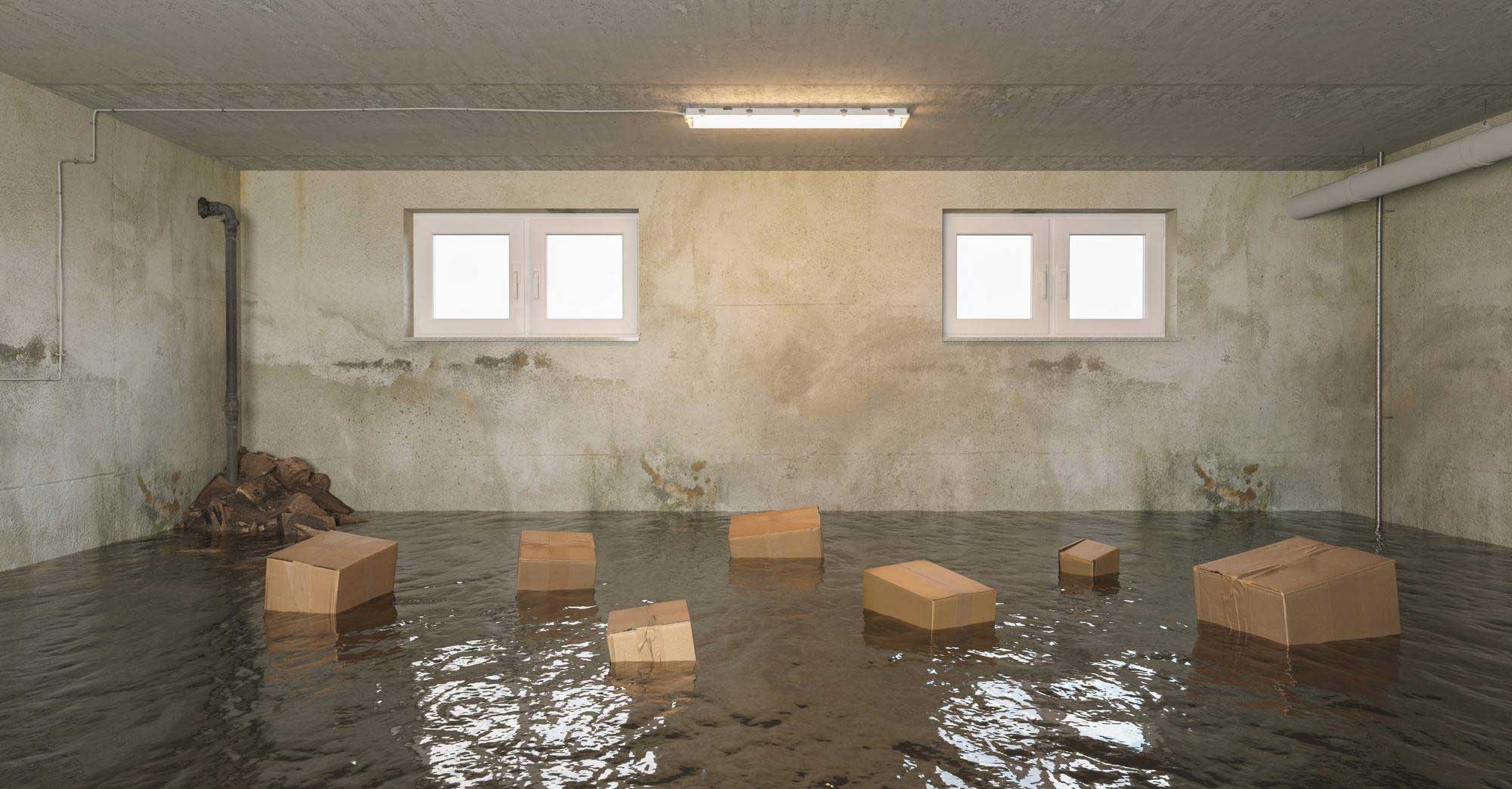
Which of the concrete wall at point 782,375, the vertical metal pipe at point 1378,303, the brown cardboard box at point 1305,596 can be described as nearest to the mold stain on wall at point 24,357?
the concrete wall at point 782,375

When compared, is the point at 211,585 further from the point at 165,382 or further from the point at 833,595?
the point at 833,595

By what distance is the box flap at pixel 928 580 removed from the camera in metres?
3.09

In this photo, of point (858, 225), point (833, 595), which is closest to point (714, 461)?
point (858, 225)

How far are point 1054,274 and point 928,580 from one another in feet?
11.8

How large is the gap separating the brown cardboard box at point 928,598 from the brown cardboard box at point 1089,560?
79 cm

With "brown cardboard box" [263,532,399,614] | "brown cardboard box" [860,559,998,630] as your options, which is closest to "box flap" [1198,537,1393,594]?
"brown cardboard box" [860,559,998,630]

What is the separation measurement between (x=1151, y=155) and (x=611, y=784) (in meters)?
5.30

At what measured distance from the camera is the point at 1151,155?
5633 mm

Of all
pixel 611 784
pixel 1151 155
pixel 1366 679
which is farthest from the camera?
pixel 1151 155

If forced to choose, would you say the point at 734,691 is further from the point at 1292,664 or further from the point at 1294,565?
the point at 1294,565

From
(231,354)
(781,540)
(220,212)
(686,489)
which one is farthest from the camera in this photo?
(686,489)

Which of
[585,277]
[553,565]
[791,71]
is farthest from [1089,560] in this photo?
[585,277]

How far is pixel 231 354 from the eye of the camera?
225 inches

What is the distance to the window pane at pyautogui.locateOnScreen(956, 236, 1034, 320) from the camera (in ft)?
20.2
